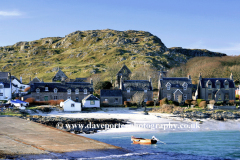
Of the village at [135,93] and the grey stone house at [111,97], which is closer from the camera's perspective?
the village at [135,93]

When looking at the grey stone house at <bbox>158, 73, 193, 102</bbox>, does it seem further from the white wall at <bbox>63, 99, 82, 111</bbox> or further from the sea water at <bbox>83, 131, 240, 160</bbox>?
the sea water at <bbox>83, 131, 240, 160</bbox>

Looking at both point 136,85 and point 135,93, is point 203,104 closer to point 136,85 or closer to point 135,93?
point 135,93

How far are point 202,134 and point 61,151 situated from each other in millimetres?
18471

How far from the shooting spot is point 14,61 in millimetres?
193750

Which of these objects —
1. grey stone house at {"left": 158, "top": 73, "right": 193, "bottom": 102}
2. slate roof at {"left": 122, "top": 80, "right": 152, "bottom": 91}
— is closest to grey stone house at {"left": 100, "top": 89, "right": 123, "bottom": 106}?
slate roof at {"left": 122, "top": 80, "right": 152, "bottom": 91}

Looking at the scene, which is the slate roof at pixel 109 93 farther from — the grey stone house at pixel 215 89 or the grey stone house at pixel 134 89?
the grey stone house at pixel 215 89

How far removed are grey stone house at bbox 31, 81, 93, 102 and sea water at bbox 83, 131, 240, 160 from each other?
33.1 m

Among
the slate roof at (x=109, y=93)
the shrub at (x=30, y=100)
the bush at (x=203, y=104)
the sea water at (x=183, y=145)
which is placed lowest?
the sea water at (x=183, y=145)

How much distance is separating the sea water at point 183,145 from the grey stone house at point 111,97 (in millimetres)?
29380

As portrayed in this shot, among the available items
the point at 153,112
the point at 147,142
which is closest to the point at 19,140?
the point at 147,142

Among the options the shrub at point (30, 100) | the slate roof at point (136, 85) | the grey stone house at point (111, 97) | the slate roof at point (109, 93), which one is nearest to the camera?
the shrub at point (30, 100)

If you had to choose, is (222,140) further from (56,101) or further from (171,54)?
(171,54)

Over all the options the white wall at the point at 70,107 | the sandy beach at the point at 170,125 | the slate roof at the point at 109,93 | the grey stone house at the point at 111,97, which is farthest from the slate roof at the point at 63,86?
the sandy beach at the point at 170,125

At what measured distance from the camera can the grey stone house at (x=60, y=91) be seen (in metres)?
63.5
